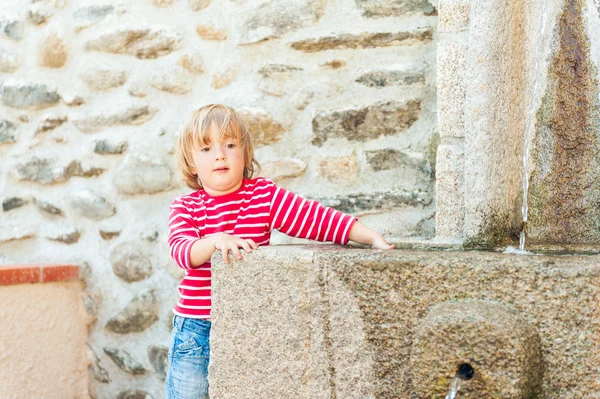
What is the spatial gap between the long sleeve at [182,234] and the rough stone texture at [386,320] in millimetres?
182

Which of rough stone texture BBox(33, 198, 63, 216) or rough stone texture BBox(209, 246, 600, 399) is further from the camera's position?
rough stone texture BBox(33, 198, 63, 216)

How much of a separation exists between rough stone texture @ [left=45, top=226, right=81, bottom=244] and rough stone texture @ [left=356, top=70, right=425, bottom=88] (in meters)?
1.31

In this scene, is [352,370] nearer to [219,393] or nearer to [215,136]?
[219,393]

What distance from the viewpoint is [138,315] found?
9.11 feet

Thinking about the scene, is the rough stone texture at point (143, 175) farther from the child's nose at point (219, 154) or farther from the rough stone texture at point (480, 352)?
the rough stone texture at point (480, 352)

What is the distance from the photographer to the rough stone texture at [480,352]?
1.26m

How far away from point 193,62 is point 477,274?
1635 millimetres

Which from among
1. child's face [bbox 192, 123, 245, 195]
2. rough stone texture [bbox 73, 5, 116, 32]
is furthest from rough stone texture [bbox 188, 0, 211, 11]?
child's face [bbox 192, 123, 245, 195]

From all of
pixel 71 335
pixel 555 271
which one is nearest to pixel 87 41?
pixel 71 335

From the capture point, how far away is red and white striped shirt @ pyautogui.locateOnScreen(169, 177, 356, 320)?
1911 mm

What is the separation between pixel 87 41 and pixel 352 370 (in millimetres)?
1985

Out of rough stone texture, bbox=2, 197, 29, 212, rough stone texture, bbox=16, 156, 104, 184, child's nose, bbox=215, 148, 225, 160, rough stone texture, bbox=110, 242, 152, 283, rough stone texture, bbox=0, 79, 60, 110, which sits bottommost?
rough stone texture, bbox=110, 242, 152, 283

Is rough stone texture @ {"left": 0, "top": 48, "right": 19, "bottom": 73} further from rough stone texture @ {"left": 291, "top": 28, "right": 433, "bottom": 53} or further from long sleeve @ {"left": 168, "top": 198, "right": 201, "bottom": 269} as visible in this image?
long sleeve @ {"left": 168, "top": 198, "right": 201, "bottom": 269}

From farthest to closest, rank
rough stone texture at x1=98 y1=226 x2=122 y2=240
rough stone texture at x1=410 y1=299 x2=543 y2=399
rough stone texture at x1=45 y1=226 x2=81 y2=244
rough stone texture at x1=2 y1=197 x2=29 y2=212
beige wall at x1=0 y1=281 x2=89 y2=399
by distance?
rough stone texture at x1=2 y1=197 x2=29 y2=212 < rough stone texture at x1=45 y1=226 x2=81 y2=244 < rough stone texture at x1=98 y1=226 x2=122 y2=240 < beige wall at x1=0 y1=281 x2=89 y2=399 < rough stone texture at x1=410 y1=299 x2=543 y2=399
